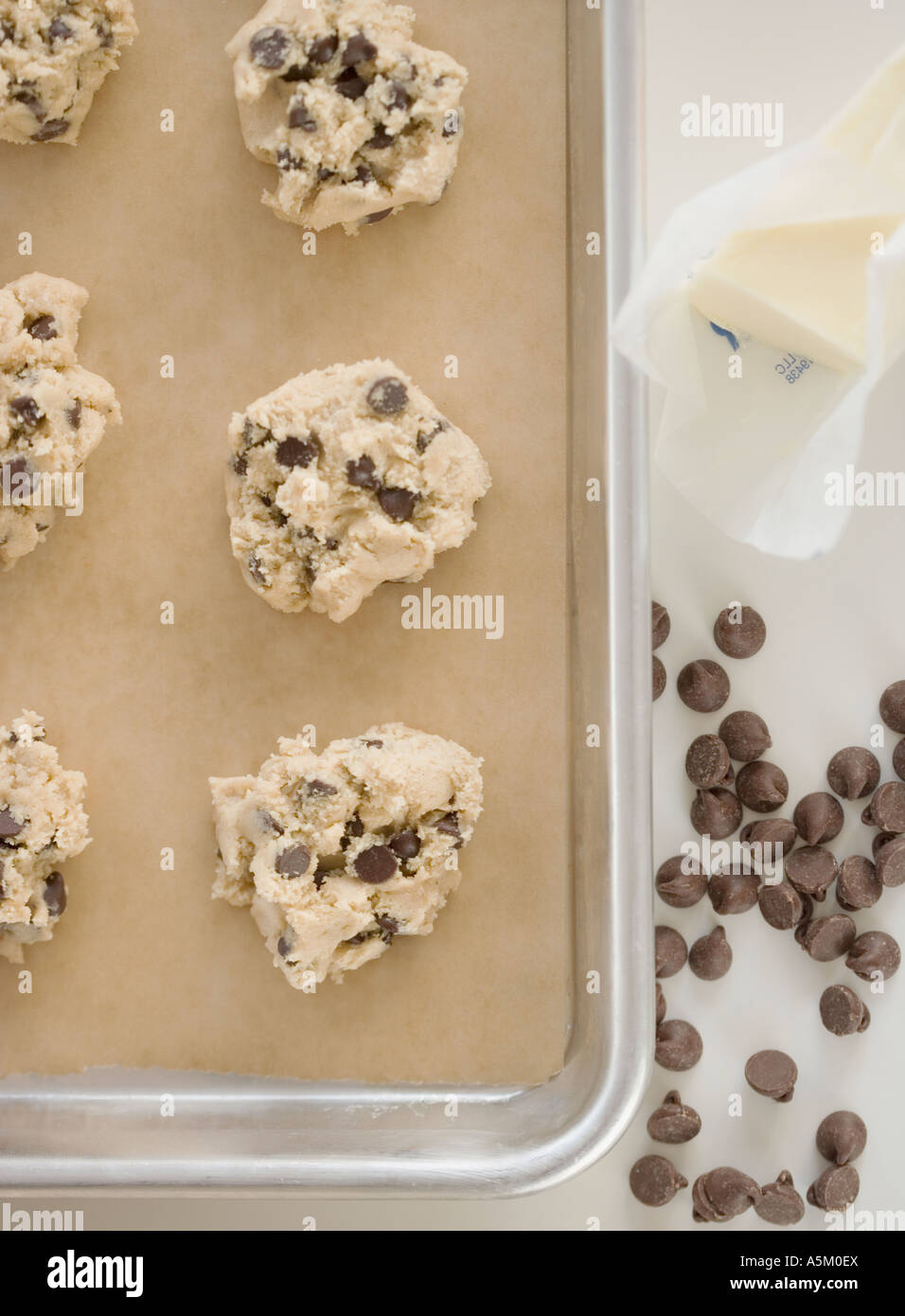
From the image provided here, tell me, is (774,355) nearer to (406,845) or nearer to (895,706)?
(895,706)

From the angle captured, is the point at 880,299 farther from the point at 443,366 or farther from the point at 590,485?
the point at 443,366

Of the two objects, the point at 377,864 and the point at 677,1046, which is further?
the point at 677,1046

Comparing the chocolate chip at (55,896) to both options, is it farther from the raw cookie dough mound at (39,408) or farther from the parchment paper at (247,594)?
the raw cookie dough mound at (39,408)

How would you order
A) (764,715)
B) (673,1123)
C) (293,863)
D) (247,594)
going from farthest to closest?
(764,715), (673,1123), (247,594), (293,863)

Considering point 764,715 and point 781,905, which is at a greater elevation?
point 764,715

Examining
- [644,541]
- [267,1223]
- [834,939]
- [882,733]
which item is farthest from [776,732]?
[267,1223]

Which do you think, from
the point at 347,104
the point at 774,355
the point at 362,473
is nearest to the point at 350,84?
the point at 347,104

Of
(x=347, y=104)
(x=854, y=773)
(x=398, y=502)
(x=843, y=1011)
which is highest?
(x=347, y=104)
